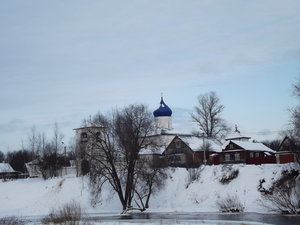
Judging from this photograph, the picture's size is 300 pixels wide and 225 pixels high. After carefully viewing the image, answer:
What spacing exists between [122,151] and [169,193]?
7.33 metres

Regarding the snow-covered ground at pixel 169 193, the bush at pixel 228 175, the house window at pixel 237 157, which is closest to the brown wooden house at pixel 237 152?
the house window at pixel 237 157

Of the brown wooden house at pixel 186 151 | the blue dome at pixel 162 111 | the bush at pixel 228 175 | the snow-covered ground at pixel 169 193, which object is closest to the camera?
the snow-covered ground at pixel 169 193

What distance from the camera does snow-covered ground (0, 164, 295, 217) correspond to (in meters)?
47.5

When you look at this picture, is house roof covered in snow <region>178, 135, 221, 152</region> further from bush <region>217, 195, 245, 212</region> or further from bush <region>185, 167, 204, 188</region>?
bush <region>217, 195, 245, 212</region>

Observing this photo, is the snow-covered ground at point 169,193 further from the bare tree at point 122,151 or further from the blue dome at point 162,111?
the blue dome at point 162,111

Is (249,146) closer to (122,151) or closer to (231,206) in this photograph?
(122,151)

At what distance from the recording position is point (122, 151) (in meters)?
53.2

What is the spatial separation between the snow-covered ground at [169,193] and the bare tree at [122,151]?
2680 millimetres

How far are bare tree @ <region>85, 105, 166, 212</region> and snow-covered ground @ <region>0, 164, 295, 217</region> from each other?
2.68m

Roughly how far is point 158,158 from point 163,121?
102 feet

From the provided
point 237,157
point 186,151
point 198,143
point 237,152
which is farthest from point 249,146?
point 186,151

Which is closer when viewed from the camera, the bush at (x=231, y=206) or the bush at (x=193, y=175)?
the bush at (x=231, y=206)

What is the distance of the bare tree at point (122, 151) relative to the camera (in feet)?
170

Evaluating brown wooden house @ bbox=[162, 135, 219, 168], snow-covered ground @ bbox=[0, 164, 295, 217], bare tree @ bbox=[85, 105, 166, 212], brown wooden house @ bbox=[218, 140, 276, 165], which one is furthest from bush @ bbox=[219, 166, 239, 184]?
brown wooden house @ bbox=[162, 135, 219, 168]
